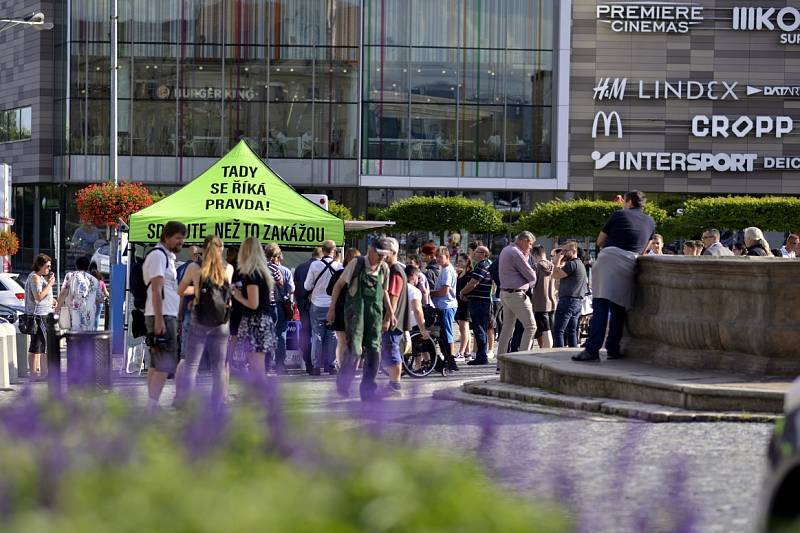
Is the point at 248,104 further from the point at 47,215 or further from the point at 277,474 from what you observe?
the point at 277,474

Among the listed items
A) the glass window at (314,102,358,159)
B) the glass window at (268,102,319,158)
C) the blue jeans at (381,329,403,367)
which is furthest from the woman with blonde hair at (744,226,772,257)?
the glass window at (268,102,319,158)

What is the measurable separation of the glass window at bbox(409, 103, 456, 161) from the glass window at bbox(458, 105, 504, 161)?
350 millimetres

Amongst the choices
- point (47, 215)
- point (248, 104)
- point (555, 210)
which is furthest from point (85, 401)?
point (47, 215)

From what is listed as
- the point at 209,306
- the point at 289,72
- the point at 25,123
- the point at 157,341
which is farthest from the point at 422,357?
the point at 25,123

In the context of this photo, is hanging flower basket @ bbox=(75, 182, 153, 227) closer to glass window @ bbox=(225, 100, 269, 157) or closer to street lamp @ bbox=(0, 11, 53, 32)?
street lamp @ bbox=(0, 11, 53, 32)

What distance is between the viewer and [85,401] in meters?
5.40

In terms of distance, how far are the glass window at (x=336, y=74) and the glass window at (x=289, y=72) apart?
341 mm

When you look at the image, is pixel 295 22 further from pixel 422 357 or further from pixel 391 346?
pixel 391 346

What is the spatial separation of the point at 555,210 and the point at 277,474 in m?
44.4

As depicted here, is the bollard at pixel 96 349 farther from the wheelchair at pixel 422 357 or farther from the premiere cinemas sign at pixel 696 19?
the premiere cinemas sign at pixel 696 19

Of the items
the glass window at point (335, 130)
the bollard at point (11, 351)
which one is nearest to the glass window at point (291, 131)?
the glass window at point (335, 130)

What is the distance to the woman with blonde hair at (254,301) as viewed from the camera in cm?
1257

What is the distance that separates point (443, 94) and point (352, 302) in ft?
137

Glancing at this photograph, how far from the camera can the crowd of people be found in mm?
12141
